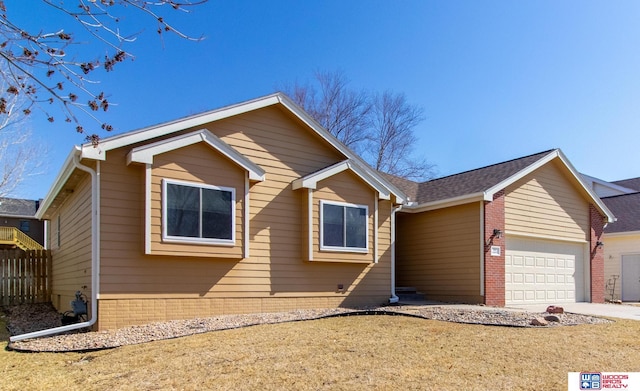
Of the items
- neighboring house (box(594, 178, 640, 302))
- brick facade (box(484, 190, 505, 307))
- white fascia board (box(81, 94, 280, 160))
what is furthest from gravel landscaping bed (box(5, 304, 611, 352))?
neighboring house (box(594, 178, 640, 302))

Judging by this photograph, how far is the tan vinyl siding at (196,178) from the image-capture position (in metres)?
9.15

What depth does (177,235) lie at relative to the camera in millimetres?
9312

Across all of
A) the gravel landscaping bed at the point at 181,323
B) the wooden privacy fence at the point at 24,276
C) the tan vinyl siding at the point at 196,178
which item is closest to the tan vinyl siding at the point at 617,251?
the gravel landscaping bed at the point at 181,323

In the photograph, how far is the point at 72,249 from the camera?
36.7ft

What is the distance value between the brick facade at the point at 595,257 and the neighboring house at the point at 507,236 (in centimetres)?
3

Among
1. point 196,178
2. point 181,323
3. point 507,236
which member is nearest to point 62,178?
point 196,178

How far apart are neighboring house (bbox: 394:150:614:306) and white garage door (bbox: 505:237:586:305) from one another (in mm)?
30

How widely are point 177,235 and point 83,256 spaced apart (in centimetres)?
215

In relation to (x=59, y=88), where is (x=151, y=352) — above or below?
below

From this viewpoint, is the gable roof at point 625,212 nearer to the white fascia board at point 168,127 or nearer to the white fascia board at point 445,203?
the white fascia board at point 445,203

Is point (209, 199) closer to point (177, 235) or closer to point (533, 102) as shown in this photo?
point (177, 235)

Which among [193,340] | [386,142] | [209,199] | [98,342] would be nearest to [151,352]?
[193,340]

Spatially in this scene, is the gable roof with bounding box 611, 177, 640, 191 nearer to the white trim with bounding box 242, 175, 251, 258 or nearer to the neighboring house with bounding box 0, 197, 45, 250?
the white trim with bounding box 242, 175, 251, 258

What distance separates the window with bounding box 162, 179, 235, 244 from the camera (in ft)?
30.5
